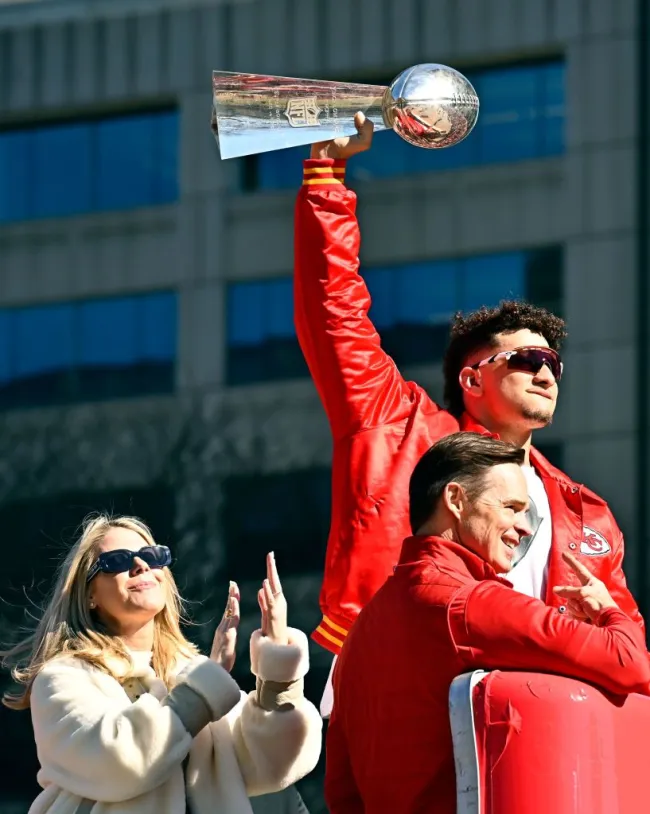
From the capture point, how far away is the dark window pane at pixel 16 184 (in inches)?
1203

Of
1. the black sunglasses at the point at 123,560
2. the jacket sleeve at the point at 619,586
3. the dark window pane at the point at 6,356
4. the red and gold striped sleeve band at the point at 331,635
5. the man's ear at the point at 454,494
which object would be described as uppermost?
the dark window pane at the point at 6,356

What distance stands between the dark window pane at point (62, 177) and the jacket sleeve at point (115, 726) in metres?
25.6

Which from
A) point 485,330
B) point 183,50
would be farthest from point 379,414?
point 183,50

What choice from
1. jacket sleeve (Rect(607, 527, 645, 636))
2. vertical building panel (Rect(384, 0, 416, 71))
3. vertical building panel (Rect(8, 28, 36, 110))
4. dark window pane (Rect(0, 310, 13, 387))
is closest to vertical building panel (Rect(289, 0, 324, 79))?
vertical building panel (Rect(384, 0, 416, 71))

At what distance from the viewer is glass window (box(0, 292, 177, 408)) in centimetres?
2914

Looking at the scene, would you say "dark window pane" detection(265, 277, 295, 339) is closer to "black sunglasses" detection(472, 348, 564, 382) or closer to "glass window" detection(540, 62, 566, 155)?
"glass window" detection(540, 62, 566, 155)

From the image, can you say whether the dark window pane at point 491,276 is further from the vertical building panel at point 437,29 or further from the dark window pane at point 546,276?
the vertical building panel at point 437,29

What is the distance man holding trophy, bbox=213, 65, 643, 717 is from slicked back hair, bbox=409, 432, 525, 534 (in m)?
0.92

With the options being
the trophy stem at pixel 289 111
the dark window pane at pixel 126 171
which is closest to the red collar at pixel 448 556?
the trophy stem at pixel 289 111

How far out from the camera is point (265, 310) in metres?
28.6

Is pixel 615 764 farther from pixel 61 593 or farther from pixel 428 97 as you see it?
pixel 428 97

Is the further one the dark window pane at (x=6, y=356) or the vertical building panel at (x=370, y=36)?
the dark window pane at (x=6, y=356)

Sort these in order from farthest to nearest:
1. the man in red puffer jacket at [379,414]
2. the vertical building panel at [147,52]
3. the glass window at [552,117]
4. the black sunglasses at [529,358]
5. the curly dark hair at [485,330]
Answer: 1. the vertical building panel at [147,52]
2. the glass window at [552,117]
3. the curly dark hair at [485,330]
4. the black sunglasses at [529,358]
5. the man in red puffer jacket at [379,414]

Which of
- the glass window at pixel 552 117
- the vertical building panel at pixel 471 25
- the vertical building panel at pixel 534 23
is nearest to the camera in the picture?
the glass window at pixel 552 117
